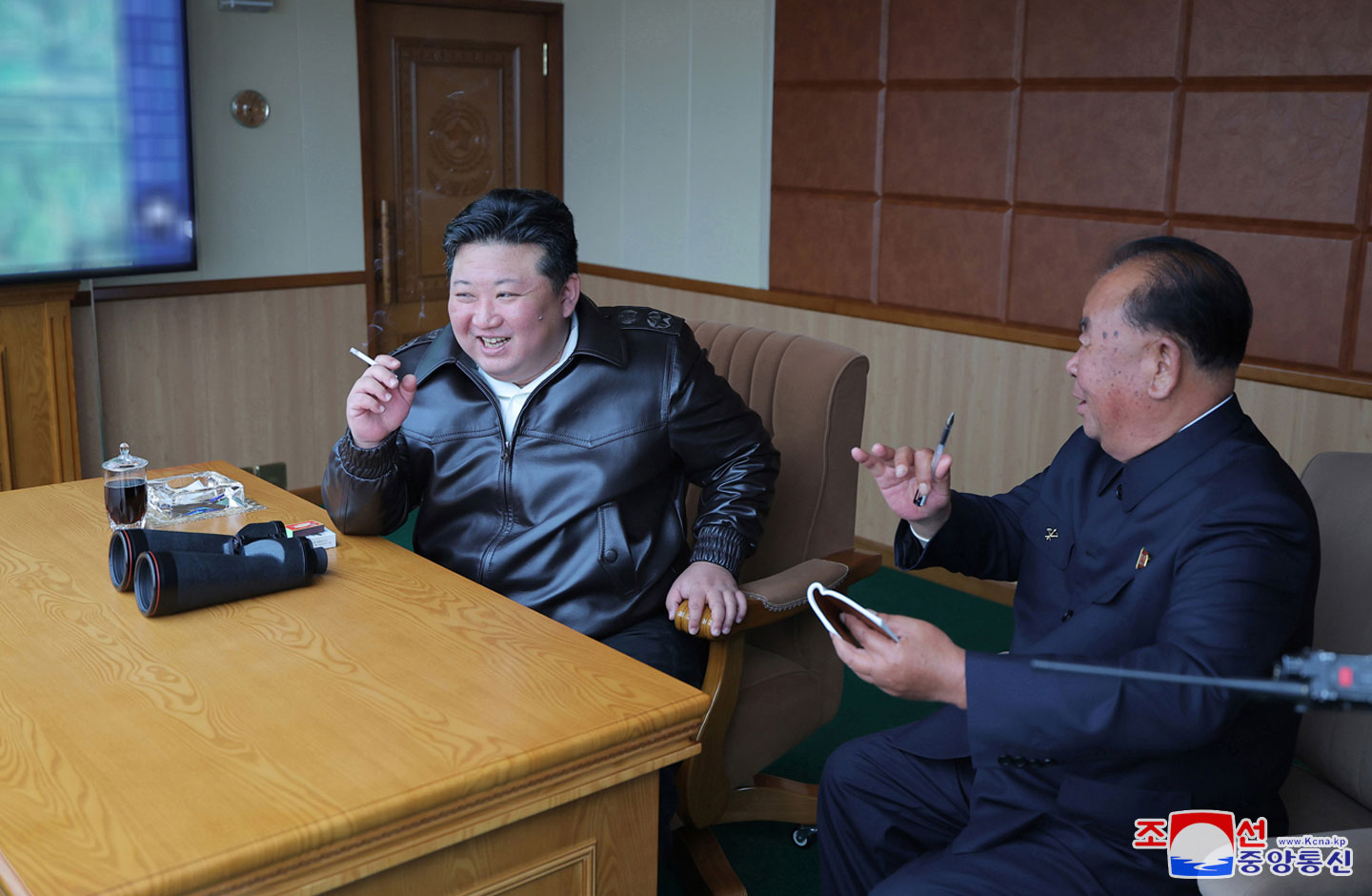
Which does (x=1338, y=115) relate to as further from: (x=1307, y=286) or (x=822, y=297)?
(x=822, y=297)

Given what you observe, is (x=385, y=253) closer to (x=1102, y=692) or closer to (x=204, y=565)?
(x=204, y=565)

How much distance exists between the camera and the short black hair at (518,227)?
Result: 6.81ft

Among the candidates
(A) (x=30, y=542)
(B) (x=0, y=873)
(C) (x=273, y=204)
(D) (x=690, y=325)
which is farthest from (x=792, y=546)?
(C) (x=273, y=204)

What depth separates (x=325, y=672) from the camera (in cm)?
149

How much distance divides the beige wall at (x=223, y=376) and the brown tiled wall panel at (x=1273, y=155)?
3.26 metres

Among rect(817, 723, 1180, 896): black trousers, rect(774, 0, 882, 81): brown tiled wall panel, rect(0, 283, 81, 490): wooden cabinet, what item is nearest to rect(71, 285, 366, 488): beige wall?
rect(0, 283, 81, 490): wooden cabinet

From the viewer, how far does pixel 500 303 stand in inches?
81.0

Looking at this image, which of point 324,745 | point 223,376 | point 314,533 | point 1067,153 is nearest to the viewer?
point 324,745

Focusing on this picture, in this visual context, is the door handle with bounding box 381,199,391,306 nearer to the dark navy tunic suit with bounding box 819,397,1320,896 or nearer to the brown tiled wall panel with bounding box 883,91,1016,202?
the brown tiled wall panel with bounding box 883,91,1016,202

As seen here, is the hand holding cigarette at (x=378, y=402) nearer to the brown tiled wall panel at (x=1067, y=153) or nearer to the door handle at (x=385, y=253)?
the brown tiled wall panel at (x=1067, y=153)

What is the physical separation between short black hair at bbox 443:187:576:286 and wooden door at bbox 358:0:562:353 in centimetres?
304

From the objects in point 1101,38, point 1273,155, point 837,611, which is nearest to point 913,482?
point 837,611

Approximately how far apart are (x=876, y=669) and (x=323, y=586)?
0.87 m

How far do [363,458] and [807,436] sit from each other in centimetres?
84
